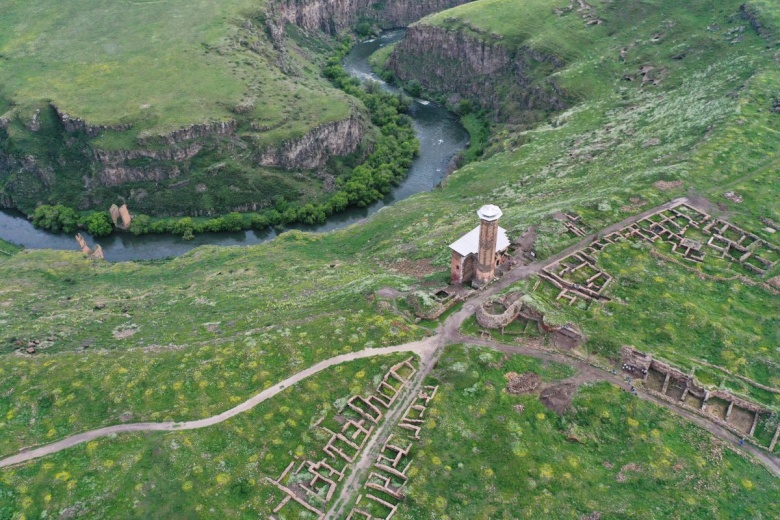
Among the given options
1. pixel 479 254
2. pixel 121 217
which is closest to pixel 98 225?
pixel 121 217

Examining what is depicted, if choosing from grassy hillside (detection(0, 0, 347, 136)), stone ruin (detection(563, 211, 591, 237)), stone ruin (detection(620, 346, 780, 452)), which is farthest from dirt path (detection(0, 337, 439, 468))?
grassy hillside (detection(0, 0, 347, 136))

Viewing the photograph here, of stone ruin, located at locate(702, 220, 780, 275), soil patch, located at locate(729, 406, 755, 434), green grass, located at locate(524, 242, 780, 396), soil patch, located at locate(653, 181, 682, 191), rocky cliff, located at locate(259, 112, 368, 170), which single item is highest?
soil patch, located at locate(653, 181, 682, 191)

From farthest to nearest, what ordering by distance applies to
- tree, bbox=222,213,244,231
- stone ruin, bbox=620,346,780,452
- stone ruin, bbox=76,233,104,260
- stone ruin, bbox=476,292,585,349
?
tree, bbox=222,213,244,231 < stone ruin, bbox=76,233,104,260 < stone ruin, bbox=476,292,585,349 < stone ruin, bbox=620,346,780,452

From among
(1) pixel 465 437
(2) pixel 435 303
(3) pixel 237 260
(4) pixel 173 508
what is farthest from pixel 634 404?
(3) pixel 237 260

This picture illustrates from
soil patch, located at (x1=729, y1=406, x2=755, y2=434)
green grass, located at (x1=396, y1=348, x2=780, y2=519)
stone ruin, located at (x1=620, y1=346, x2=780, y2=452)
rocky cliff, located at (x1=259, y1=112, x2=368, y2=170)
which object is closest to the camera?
green grass, located at (x1=396, y1=348, x2=780, y2=519)

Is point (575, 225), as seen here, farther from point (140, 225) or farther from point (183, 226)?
point (140, 225)

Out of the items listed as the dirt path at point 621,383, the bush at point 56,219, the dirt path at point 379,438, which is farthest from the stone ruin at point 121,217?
the dirt path at point 621,383

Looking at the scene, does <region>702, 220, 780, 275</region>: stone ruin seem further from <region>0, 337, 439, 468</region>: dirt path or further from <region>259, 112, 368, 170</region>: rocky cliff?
<region>259, 112, 368, 170</region>: rocky cliff
